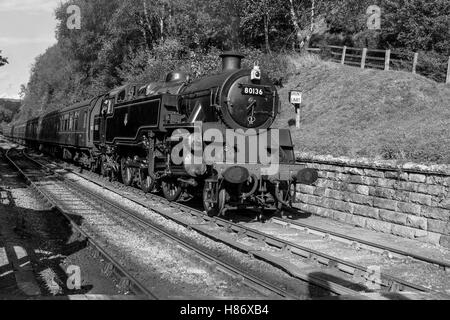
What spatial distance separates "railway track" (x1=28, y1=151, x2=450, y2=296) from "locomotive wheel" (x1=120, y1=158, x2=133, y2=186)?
425cm

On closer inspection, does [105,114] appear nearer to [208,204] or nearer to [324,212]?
[208,204]

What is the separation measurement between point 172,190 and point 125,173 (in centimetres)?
362

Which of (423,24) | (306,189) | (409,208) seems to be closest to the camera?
(409,208)

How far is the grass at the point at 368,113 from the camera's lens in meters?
10.2

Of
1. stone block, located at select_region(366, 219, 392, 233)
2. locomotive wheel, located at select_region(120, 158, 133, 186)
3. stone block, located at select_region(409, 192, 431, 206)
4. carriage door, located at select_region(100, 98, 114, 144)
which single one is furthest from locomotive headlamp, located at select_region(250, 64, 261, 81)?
carriage door, located at select_region(100, 98, 114, 144)

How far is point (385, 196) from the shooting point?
9.46 meters

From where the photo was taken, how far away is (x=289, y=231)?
9.05 m

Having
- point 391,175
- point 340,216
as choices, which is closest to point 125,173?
point 340,216

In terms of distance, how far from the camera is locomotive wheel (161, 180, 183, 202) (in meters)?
11.6

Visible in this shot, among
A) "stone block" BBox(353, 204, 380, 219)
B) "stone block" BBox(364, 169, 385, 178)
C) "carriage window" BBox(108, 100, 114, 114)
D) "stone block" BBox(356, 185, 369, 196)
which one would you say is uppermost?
"carriage window" BBox(108, 100, 114, 114)

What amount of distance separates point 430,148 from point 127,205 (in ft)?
22.7

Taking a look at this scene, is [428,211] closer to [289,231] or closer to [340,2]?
[289,231]

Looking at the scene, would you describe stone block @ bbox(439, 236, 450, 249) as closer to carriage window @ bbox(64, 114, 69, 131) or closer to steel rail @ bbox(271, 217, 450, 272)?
steel rail @ bbox(271, 217, 450, 272)

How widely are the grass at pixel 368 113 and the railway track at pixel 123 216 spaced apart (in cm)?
474
